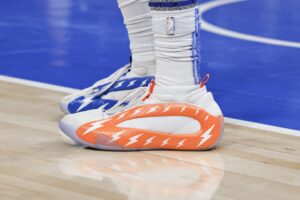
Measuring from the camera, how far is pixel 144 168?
217cm

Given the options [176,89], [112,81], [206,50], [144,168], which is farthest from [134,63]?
[206,50]

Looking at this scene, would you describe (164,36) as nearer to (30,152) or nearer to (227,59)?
(30,152)

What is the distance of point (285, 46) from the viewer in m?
3.60

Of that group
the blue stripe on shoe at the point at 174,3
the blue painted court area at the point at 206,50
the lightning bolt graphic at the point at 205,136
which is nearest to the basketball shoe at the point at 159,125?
the lightning bolt graphic at the point at 205,136

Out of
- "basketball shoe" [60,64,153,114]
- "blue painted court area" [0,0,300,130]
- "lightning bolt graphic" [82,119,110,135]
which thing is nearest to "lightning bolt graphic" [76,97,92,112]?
"basketball shoe" [60,64,153,114]

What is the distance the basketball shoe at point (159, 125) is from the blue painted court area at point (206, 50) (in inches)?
13.6

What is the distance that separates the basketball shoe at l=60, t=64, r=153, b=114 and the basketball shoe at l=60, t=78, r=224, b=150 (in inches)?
9.0

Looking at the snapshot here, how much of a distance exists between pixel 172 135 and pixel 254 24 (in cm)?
181

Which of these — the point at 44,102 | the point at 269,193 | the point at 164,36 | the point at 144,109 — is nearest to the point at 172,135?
the point at 144,109

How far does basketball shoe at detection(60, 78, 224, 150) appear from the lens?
229 cm

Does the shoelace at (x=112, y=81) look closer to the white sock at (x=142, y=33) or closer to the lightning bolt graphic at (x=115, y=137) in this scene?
the white sock at (x=142, y=33)

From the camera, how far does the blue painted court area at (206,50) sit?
114 inches

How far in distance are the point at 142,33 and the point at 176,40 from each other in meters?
0.30

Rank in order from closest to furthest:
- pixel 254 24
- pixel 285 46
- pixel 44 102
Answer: pixel 44 102 < pixel 285 46 < pixel 254 24
